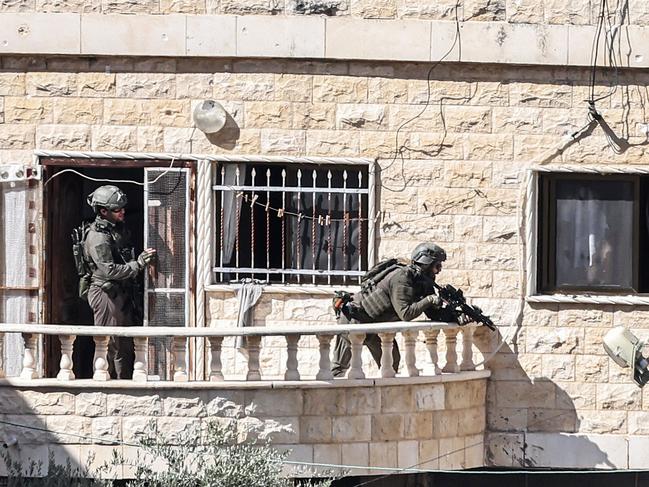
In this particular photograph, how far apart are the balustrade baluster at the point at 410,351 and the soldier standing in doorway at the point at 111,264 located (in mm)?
2470

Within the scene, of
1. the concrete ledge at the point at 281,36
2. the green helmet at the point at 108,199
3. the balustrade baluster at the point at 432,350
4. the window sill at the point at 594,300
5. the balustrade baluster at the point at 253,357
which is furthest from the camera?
the window sill at the point at 594,300

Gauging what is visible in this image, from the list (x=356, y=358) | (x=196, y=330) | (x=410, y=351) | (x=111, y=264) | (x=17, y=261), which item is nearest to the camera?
(x=196, y=330)

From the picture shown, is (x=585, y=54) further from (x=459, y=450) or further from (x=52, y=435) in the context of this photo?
(x=52, y=435)

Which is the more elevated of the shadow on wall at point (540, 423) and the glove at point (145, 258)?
the glove at point (145, 258)

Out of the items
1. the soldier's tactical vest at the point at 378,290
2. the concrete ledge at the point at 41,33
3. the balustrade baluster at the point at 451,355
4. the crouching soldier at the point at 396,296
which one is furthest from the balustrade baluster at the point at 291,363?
the concrete ledge at the point at 41,33

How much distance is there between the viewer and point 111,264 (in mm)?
15648

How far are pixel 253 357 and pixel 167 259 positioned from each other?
1848mm

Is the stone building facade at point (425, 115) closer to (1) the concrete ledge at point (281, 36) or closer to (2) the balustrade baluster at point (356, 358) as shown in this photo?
(1) the concrete ledge at point (281, 36)

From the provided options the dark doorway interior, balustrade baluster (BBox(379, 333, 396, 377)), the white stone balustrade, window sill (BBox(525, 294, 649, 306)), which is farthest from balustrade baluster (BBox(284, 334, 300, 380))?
the dark doorway interior

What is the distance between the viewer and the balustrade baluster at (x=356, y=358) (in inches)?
581

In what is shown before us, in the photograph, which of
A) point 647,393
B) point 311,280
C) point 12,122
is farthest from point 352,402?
point 12,122

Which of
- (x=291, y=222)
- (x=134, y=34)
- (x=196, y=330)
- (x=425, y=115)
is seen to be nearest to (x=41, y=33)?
(x=134, y=34)

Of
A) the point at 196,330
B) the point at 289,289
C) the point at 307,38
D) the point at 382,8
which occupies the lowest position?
the point at 196,330

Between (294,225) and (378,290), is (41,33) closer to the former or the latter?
(294,225)
